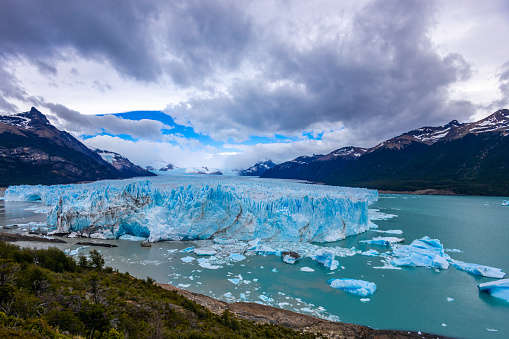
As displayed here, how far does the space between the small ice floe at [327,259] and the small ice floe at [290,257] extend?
3.46 feet

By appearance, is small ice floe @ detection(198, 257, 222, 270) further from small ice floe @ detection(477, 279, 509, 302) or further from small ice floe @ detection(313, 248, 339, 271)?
small ice floe @ detection(477, 279, 509, 302)

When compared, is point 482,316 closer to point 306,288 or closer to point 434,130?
point 306,288

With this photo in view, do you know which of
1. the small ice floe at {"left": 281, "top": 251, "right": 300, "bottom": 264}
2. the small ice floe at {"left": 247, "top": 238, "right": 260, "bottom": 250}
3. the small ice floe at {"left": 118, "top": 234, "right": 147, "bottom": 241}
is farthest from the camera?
the small ice floe at {"left": 118, "top": 234, "right": 147, "bottom": 241}

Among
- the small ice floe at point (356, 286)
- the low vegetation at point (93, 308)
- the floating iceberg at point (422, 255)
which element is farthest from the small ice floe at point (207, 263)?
the floating iceberg at point (422, 255)

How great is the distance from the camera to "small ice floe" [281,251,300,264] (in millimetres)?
13272

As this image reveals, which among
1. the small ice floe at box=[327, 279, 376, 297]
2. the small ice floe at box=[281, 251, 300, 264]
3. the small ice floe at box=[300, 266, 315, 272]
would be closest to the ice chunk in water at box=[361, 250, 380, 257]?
the small ice floe at box=[281, 251, 300, 264]

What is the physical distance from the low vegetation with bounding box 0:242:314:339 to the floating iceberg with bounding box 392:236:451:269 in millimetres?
9342

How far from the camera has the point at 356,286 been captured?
10086 millimetres

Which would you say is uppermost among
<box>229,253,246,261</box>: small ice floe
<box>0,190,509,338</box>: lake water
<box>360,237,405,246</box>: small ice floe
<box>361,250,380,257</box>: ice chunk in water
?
<box>360,237,405,246</box>: small ice floe

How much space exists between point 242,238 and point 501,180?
69.6 meters

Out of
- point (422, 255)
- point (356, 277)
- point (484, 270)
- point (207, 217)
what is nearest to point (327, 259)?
point (356, 277)

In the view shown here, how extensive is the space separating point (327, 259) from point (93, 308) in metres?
10.8

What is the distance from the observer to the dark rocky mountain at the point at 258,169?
182 meters

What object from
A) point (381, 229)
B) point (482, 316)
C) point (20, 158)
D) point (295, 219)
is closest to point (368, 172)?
point (381, 229)
